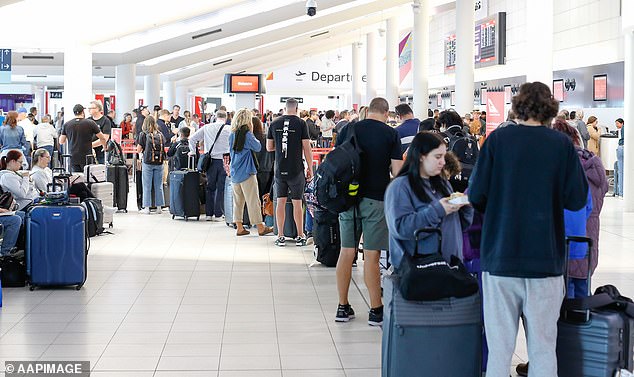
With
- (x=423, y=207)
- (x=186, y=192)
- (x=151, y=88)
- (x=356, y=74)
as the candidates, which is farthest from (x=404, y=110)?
(x=356, y=74)

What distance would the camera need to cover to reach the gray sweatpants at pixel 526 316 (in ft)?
13.1

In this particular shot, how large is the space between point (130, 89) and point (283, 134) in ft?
55.5

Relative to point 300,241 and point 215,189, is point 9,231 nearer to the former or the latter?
point 300,241

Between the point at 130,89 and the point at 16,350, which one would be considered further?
the point at 130,89

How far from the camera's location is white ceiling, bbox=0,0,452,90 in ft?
58.0

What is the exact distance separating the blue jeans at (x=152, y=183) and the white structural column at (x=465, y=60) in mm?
9492

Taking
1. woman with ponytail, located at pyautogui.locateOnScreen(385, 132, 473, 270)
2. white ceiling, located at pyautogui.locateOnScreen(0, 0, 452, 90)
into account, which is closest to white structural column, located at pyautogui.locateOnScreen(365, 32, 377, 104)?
white ceiling, located at pyautogui.locateOnScreen(0, 0, 452, 90)

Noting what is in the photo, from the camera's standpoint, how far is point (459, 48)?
21.5 meters

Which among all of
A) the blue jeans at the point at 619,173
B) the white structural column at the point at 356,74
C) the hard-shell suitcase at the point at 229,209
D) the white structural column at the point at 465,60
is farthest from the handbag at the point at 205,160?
the white structural column at the point at 356,74

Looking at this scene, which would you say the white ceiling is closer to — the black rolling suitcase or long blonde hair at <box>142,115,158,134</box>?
long blonde hair at <box>142,115,158,134</box>

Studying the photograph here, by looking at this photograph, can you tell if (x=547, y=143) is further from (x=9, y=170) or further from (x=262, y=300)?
(x=9, y=170)

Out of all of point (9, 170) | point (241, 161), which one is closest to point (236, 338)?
point (9, 170)

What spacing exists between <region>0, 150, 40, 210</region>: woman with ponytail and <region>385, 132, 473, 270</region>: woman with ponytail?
4562 millimetres

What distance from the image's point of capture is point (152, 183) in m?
13.9
